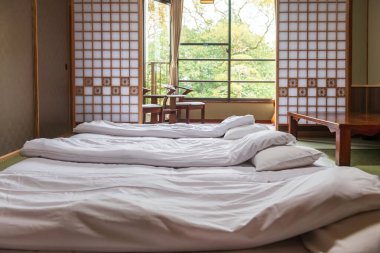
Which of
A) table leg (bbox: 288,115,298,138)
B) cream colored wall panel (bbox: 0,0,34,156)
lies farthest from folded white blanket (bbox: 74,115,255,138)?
table leg (bbox: 288,115,298,138)

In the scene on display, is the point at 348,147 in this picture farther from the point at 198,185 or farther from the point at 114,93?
the point at 114,93

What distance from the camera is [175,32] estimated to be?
848cm

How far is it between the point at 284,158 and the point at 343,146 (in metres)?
1.62

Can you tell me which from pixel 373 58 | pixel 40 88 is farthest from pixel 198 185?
pixel 373 58

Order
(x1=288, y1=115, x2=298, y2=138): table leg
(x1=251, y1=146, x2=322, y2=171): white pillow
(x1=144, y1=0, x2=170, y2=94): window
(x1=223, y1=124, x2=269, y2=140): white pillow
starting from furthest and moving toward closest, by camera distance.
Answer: (x1=144, y1=0, x2=170, y2=94): window, (x1=288, y1=115, x2=298, y2=138): table leg, (x1=223, y1=124, x2=269, y2=140): white pillow, (x1=251, y1=146, x2=322, y2=171): white pillow

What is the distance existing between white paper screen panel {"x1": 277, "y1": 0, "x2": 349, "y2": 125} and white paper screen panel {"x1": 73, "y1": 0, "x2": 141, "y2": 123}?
2.04m

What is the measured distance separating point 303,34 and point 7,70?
393 cm

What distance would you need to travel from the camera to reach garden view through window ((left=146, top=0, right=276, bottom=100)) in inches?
348

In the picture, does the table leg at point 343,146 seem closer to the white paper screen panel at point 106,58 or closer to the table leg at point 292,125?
the table leg at point 292,125

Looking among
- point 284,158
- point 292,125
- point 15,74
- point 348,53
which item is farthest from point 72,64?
point 284,158

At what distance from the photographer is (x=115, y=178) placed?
6.42ft

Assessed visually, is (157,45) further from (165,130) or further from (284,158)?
(284,158)

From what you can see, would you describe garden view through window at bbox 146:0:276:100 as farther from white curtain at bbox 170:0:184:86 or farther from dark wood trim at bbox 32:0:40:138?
dark wood trim at bbox 32:0:40:138

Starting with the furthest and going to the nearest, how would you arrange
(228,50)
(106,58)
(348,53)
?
(228,50)
(106,58)
(348,53)
